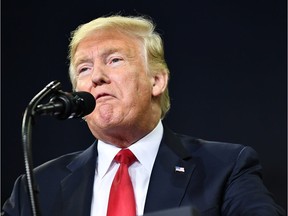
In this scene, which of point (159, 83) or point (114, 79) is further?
point (159, 83)

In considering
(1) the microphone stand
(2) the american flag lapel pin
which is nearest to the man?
(2) the american flag lapel pin

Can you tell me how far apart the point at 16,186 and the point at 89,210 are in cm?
29

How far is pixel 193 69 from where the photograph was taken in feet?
8.69

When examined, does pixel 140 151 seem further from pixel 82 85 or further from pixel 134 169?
pixel 82 85

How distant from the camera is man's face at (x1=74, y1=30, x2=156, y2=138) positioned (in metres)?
1.85

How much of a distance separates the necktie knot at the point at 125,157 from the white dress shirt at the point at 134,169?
11 mm

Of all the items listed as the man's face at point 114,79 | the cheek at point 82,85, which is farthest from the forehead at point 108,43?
the cheek at point 82,85

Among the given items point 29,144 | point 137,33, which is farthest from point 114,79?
point 29,144

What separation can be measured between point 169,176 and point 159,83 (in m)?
0.35

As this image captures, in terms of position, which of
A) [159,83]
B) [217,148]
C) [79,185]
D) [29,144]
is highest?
[29,144]

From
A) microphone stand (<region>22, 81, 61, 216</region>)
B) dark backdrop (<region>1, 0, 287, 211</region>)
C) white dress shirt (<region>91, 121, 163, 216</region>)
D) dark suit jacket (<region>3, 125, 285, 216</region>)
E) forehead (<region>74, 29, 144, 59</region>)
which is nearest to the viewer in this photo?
microphone stand (<region>22, 81, 61, 216</region>)

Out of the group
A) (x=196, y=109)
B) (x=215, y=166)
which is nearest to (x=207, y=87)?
(x=196, y=109)

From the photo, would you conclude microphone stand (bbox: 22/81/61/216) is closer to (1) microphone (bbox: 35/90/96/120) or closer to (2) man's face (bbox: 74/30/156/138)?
(1) microphone (bbox: 35/90/96/120)

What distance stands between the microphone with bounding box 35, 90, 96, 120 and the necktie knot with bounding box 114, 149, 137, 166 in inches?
22.4
